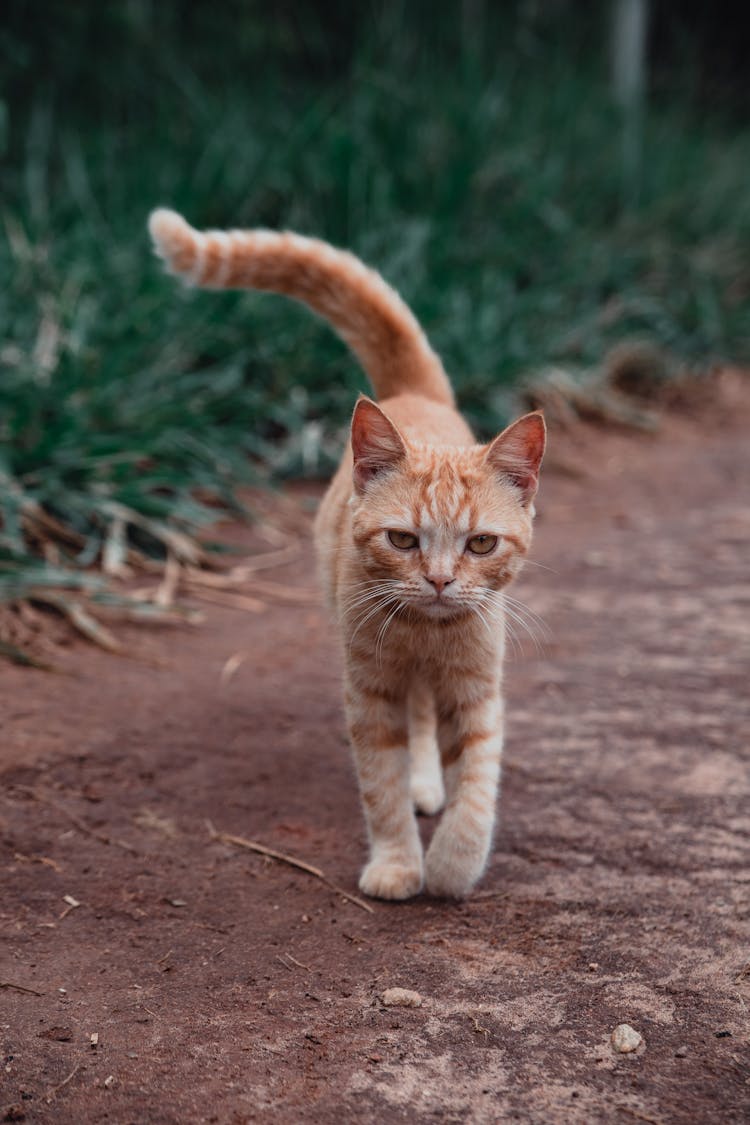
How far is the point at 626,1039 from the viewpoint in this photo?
6.77ft

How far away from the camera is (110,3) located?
24.4 feet

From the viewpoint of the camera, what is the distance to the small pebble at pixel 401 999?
86.1 inches

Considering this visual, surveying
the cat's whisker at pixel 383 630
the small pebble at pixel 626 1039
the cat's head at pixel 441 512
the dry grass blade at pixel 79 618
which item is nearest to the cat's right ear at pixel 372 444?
the cat's head at pixel 441 512

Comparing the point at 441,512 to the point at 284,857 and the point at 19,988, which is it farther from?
the point at 19,988

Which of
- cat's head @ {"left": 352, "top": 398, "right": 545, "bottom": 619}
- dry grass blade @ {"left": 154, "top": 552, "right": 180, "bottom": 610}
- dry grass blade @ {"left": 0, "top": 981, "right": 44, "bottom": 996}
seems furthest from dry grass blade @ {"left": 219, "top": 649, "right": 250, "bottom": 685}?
dry grass blade @ {"left": 0, "top": 981, "right": 44, "bottom": 996}

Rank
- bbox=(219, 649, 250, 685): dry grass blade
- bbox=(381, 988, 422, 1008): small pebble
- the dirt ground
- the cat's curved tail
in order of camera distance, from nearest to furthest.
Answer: the dirt ground → bbox=(381, 988, 422, 1008): small pebble → the cat's curved tail → bbox=(219, 649, 250, 685): dry grass blade

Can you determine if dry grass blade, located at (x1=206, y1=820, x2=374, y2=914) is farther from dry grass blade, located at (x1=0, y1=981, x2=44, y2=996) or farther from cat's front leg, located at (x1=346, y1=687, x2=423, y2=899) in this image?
dry grass blade, located at (x1=0, y1=981, x2=44, y2=996)

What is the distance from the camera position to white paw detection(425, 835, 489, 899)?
2523mm

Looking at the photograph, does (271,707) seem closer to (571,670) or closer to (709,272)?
(571,670)

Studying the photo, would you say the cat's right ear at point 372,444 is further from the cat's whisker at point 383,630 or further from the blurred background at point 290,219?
the blurred background at point 290,219

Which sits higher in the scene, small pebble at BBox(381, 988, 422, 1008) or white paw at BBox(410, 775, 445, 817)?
white paw at BBox(410, 775, 445, 817)

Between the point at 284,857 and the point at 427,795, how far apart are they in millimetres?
453

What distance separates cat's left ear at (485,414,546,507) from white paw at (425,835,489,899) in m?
0.73

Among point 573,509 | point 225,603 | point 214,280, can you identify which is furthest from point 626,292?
point 214,280
